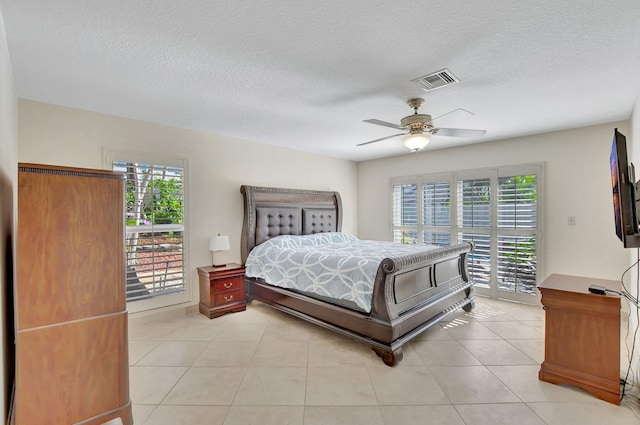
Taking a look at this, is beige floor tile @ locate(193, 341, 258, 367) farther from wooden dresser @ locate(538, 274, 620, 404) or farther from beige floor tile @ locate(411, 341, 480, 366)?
wooden dresser @ locate(538, 274, 620, 404)

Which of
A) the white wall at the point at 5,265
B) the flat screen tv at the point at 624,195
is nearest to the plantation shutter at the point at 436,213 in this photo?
the flat screen tv at the point at 624,195

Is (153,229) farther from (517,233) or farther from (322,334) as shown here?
(517,233)

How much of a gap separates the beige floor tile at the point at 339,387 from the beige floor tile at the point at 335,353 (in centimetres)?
10

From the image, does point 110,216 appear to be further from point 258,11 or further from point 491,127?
point 491,127

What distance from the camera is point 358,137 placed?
4.16 metres

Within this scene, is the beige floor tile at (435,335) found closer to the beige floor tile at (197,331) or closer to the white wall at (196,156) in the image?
the beige floor tile at (197,331)

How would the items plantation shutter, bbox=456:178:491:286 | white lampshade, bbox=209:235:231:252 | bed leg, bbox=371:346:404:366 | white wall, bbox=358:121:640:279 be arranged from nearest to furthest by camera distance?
bed leg, bbox=371:346:404:366
white wall, bbox=358:121:640:279
white lampshade, bbox=209:235:231:252
plantation shutter, bbox=456:178:491:286

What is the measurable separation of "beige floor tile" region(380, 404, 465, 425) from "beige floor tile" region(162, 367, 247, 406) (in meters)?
1.12

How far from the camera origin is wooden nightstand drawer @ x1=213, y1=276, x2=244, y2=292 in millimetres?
3681

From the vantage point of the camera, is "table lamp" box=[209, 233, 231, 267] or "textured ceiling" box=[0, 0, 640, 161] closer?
"textured ceiling" box=[0, 0, 640, 161]

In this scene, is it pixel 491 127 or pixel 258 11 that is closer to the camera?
pixel 258 11

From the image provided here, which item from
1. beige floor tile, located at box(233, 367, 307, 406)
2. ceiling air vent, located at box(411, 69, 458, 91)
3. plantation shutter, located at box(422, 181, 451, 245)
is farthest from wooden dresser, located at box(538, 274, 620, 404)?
plantation shutter, located at box(422, 181, 451, 245)

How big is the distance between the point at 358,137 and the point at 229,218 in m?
2.22

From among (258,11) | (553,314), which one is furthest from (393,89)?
(553,314)
